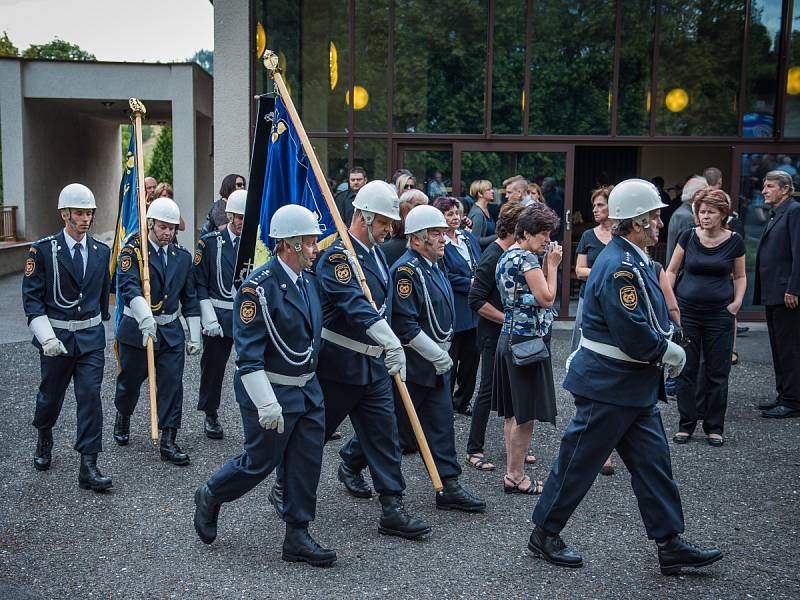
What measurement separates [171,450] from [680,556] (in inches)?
141

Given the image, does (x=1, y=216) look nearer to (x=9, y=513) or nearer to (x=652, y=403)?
(x=9, y=513)

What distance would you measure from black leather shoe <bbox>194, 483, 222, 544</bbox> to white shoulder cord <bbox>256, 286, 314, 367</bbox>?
87 cm

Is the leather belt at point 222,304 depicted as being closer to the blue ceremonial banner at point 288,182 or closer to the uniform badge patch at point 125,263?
the uniform badge patch at point 125,263

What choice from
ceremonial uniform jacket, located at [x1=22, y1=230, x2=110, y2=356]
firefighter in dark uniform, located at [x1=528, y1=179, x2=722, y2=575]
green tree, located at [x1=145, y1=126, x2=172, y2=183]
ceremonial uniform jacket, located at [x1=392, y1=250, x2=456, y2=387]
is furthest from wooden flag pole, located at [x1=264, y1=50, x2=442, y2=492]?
green tree, located at [x1=145, y1=126, x2=172, y2=183]

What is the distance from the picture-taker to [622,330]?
4633 millimetres

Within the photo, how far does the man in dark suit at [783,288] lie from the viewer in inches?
321

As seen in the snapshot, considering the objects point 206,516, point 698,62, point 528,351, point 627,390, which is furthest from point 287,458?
point 698,62

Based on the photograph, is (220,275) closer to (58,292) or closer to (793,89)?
(58,292)

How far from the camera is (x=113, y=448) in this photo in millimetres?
6941

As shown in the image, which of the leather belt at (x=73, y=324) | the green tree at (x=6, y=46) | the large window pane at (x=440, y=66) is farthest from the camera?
the green tree at (x=6, y=46)

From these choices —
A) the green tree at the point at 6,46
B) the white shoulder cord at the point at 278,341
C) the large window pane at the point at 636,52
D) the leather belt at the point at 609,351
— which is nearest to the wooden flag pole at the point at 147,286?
the white shoulder cord at the point at 278,341

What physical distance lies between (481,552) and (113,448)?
3215 mm

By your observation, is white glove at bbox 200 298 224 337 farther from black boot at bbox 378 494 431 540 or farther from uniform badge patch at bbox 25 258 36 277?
black boot at bbox 378 494 431 540

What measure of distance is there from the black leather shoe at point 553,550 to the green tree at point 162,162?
26703 mm
